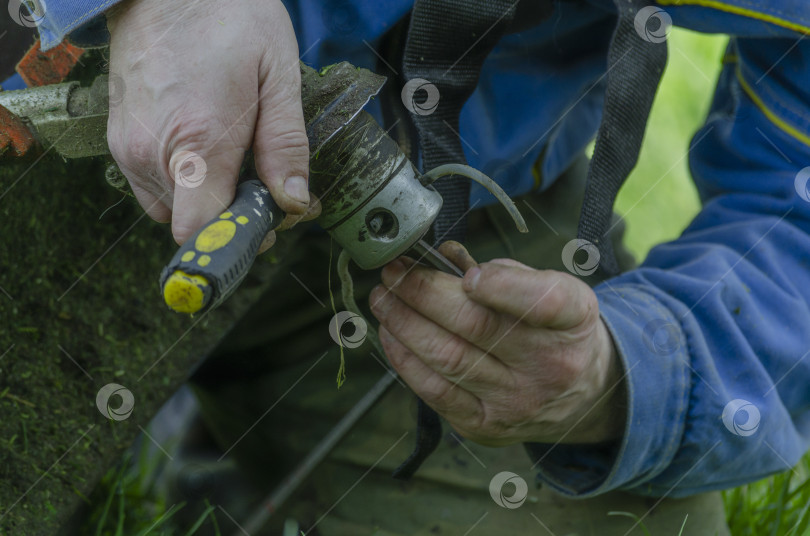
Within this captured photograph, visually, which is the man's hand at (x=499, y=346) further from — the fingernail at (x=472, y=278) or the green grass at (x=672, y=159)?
the green grass at (x=672, y=159)

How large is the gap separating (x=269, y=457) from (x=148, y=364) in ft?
1.22

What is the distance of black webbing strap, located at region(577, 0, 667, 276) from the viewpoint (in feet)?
3.58

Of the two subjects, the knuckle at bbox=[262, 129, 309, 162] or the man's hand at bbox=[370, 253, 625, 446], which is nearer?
the knuckle at bbox=[262, 129, 309, 162]

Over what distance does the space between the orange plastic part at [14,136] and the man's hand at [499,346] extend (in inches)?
19.9

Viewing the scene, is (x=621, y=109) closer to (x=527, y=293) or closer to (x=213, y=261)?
(x=527, y=293)

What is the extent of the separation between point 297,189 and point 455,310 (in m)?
0.31

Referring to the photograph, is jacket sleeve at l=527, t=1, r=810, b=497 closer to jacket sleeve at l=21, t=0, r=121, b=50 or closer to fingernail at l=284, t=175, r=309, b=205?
fingernail at l=284, t=175, r=309, b=205

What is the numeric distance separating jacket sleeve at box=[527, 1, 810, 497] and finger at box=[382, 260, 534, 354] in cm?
22

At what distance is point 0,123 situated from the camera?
0.92 m

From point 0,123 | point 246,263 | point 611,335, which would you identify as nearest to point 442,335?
point 611,335

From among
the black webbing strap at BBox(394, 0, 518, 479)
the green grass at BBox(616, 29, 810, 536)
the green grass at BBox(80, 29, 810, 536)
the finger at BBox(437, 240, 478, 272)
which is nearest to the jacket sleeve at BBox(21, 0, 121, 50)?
the black webbing strap at BBox(394, 0, 518, 479)

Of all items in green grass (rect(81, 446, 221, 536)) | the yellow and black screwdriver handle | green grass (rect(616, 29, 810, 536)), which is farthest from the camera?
green grass (rect(616, 29, 810, 536))

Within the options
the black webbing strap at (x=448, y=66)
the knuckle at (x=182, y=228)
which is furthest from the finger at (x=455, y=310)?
the knuckle at (x=182, y=228)

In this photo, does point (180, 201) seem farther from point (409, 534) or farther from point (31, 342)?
point (409, 534)
